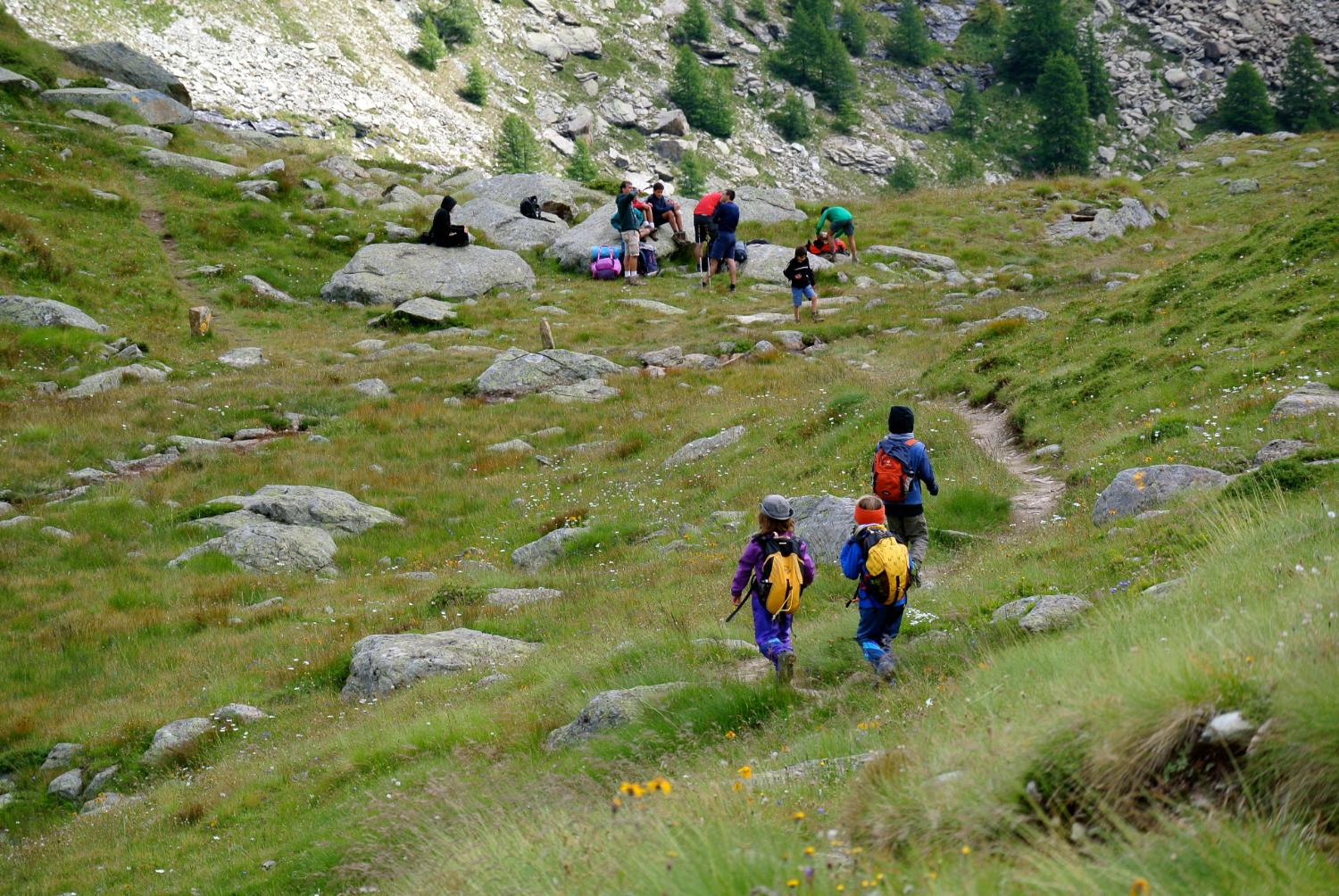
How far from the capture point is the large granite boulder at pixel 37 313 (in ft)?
79.8

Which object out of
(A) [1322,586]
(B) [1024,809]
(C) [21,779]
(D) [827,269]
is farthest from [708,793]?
(D) [827,269]

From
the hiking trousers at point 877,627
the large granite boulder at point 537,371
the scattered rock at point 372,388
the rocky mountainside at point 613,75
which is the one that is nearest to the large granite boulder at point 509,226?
the large granite boulder at point 537,371

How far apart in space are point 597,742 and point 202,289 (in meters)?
27.2

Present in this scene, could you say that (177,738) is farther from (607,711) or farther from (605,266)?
(605,266)

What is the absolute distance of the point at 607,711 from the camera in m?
8.13

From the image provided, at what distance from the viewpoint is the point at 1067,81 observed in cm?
10331

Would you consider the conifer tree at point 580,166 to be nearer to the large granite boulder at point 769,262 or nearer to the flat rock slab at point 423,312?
the large granite boulder at point 769,262

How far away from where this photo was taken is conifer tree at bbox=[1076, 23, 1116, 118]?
4633 inches

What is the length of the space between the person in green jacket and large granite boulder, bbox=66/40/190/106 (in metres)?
32.3

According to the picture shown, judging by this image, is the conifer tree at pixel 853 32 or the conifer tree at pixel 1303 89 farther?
the conifer tree at pixel 853 32

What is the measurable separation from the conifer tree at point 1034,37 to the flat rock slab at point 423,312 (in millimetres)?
114399

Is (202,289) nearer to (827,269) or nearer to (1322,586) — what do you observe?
(827,269)

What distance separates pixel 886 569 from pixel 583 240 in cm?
2910

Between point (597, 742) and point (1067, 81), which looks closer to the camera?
point (597, 742)
